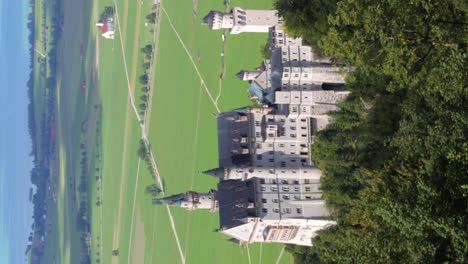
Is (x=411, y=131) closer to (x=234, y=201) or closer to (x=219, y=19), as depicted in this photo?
(x=234, y=201)

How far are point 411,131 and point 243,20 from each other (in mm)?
63015

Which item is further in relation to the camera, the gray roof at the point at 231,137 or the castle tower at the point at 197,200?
the castle tower at the point at 197,200

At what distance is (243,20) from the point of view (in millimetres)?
110250

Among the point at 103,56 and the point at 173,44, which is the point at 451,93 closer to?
the point at 173,44

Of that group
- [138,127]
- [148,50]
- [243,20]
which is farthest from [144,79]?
[243,20]

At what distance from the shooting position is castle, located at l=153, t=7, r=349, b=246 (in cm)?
8194

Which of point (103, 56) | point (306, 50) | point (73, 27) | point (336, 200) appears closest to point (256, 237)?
point (336, 200)

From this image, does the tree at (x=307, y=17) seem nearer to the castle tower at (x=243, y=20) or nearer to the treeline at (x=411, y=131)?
the treeline at (x=411, y=131)

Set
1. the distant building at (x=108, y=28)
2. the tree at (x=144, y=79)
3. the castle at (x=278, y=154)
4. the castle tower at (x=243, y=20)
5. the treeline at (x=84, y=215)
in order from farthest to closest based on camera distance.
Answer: the treeline at (x=84, y=215) < the distant building at (x=108, y=28) < the tree at (x=144, y=79) < the castle tower at (x=243, y=20) < the castle at (x=278, y=154)

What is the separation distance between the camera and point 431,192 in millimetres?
41406

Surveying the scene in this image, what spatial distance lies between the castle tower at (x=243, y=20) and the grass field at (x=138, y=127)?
2.95 meters

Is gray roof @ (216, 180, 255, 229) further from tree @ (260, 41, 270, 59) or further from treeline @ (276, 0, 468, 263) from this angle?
tree @ (260, 41, 270, 59)

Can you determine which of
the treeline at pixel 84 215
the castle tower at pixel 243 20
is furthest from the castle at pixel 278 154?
the treeline at pixel 84 215

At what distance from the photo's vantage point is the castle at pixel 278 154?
81.9 meters
